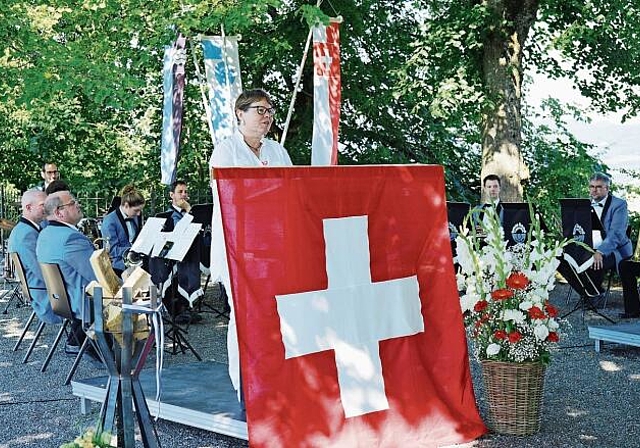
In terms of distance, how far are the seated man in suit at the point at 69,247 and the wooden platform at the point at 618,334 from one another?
14.0 ft

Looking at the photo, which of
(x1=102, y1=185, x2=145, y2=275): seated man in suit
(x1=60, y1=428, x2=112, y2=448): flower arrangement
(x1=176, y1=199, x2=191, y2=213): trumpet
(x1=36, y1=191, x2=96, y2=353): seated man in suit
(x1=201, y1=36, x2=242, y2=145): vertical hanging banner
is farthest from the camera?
(x1=201, y1=36, x2=242, y2=145): vertical hanging banner

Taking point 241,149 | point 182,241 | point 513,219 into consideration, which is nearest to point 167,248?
point 182,241

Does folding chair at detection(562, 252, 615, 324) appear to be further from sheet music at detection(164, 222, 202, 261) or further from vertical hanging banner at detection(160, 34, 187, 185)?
vertical hanging banner at detection(160, 34, 187, 185)

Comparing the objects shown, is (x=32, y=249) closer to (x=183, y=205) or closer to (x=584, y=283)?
(x=183, y=205)

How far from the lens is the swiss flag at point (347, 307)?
5219mm

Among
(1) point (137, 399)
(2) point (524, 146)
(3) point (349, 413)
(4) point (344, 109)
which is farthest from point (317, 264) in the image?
(2) point (524, 146)

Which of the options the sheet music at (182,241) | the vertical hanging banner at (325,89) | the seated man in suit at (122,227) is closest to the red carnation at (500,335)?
the sheet music at (182,241)

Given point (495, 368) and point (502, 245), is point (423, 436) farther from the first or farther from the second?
point (502, 245)

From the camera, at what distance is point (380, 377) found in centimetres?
561

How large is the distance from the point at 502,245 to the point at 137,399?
242 cm

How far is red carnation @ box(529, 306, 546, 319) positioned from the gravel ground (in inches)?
27.7

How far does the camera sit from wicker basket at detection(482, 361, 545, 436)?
587 centimetres

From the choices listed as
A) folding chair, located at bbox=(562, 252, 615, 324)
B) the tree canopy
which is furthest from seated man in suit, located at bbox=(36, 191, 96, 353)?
the tree canopy

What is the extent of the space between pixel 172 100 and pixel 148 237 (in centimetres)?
486
